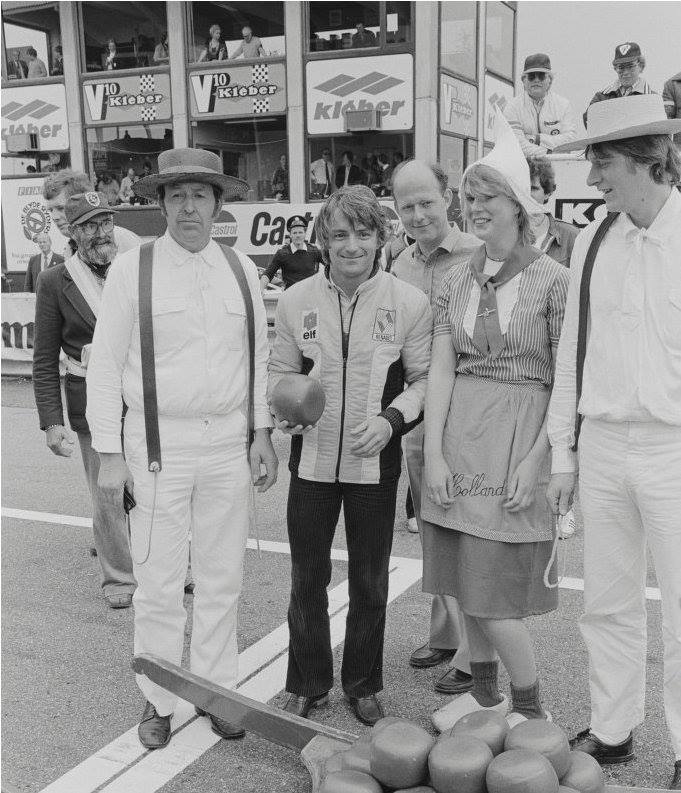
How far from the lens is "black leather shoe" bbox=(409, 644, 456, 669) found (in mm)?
3912

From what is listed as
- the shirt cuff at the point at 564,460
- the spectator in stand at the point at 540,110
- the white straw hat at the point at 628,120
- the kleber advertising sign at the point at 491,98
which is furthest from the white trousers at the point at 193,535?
the kleber advertising sign at the point at 491,98

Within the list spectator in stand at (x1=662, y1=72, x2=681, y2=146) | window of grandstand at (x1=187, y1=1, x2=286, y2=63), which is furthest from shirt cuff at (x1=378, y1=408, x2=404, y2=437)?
window of grandstand at (x1=187, y1=1, x2=286, y2=63)

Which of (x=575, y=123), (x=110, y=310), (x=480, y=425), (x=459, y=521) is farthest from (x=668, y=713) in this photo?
(x=575, y=123)

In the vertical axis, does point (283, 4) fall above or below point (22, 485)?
above

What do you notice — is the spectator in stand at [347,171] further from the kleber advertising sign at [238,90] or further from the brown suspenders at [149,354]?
the brown suspenders at [149,354]

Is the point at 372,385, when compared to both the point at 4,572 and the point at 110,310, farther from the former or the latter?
the point at 4,572

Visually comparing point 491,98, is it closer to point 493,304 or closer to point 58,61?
point 58,61

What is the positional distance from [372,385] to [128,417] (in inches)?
37.0

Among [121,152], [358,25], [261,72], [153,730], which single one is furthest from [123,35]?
[153,730]

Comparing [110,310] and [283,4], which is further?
[283,4]

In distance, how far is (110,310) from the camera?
3.14 metres

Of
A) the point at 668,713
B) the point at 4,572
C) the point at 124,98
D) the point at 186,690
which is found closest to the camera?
the point at 668,713

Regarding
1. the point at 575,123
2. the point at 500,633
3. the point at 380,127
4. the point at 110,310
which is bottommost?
the point at 500,633

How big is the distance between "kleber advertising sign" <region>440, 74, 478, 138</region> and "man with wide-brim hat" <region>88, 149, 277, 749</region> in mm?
15952
